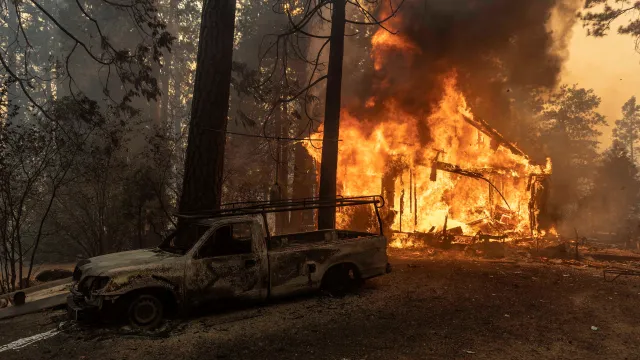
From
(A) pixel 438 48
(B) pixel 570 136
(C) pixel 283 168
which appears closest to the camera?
(A) pixel 438 48

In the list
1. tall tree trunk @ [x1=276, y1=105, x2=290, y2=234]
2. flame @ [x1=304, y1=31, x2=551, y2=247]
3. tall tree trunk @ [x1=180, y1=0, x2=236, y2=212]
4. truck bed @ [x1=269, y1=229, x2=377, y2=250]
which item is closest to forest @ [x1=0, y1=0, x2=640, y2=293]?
tall tree trunk @ [x1=180, y1=0, x2=236, y2=212]

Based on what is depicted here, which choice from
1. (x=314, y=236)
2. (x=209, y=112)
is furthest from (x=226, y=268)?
(x=209, y=112)

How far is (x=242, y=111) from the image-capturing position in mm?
20328

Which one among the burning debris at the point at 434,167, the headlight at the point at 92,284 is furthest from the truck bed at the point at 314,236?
the burning debris at the point at 434,167

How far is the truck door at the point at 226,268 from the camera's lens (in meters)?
5.82

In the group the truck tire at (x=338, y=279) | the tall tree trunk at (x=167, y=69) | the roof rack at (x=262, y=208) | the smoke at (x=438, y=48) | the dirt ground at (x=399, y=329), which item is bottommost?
the dirt ground at (x=399, y=329)

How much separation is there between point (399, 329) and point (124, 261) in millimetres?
4301

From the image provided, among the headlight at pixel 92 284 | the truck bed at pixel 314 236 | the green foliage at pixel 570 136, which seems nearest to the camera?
the headlight at pixel 92 284

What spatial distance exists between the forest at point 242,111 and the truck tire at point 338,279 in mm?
3097

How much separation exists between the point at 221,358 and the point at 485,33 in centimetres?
1749

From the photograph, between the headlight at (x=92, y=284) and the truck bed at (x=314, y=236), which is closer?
the headlight at (x=92, y=284)

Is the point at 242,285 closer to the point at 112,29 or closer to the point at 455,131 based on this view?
the point at 455,131

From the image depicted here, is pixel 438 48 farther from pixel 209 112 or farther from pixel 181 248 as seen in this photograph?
pixel 181 248

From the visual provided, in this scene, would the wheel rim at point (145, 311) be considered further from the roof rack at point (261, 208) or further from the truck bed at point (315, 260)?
the truck bed at point (315, 260)
